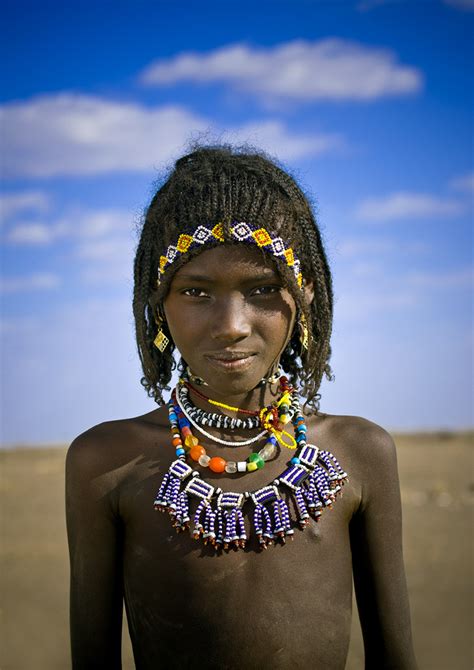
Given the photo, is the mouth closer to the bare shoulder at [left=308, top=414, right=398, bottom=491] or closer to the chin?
the chin

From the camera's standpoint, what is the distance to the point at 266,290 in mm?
2676

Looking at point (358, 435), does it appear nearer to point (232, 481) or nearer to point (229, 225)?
point (232, 481)

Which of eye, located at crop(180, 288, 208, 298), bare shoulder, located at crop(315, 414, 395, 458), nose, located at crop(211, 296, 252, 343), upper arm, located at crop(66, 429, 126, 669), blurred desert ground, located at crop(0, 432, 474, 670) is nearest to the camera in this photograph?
nose, located at crop(211, 296, 252, 343)

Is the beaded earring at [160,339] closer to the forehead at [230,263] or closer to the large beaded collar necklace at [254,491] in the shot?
the large beaded collar necklace at [254,491]

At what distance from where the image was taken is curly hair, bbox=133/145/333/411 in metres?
2.69

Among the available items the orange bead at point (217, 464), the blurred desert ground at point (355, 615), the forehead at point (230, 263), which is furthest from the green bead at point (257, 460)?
the blurred desert ground at point (355, 615)

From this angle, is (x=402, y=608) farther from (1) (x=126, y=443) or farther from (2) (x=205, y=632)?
(1) (x=126, y=443)

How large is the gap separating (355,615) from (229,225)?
6368 millimetres

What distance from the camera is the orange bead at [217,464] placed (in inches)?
106

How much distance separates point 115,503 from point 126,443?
0.78 ft

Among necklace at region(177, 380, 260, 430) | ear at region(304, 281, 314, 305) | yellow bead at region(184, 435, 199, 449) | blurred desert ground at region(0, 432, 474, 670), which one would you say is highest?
ear at region(304, 281, 314, 305)

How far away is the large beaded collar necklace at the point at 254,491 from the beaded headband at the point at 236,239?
0.60m

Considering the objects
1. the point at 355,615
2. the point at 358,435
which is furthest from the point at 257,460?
the point at 355,615

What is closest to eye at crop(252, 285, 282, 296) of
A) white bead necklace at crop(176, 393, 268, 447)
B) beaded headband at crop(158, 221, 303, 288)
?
beaded headband at crop(158, 221, 303, 288)
